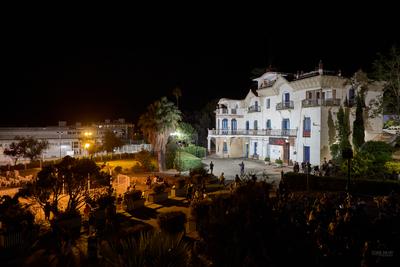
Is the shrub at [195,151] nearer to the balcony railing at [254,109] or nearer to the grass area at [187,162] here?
the grass area at [187,162]

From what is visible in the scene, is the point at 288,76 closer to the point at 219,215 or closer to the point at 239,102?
the point at 239,102

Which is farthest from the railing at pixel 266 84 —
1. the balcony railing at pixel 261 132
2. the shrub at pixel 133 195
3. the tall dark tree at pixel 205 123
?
the shrub at pixel 133 195

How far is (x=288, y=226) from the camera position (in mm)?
5672

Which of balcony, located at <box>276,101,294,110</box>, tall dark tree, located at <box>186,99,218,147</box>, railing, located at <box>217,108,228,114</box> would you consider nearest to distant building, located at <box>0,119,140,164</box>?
railing, located at <box>217,108,228,114</box>

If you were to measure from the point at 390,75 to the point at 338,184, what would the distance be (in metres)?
13.0

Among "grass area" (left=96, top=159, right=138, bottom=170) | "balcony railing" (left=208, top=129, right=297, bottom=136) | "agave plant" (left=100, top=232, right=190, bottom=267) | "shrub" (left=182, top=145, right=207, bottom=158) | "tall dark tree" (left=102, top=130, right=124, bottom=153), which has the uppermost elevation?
"balcony railing" (left=208, top=129, right=297, bottom=136)

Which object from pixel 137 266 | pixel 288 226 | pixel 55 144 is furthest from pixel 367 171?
pixel 55 144

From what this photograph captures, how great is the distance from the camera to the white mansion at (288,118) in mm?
30797

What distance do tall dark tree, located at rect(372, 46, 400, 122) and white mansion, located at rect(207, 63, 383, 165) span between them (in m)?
2.27

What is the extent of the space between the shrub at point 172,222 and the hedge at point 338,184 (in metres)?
8.96

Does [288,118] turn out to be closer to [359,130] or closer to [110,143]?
[359,130]

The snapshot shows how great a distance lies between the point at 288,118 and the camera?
1420 inches

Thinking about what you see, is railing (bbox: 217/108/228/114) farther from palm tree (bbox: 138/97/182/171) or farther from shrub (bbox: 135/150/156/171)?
shrub (bbox: 135/150/156/171)

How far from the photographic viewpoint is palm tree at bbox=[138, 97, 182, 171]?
31625mm
